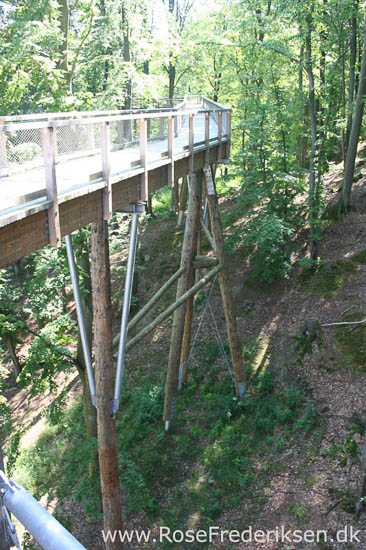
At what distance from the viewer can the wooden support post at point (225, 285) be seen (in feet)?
36.3

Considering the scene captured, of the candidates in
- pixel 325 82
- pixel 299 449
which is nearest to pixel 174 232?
pixel 325 82

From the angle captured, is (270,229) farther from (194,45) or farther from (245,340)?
(194,45)

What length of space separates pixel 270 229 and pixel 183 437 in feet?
19.7

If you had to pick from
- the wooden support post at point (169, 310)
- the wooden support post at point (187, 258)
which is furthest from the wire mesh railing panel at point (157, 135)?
the wooden support post at point (169, 310)

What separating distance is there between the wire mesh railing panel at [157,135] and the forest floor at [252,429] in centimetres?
647

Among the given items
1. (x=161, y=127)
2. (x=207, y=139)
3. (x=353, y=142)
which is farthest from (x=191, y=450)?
(x=353, y=142)

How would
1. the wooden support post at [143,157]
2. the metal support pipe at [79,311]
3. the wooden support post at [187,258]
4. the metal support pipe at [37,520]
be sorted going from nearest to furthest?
the metal support pipe at [37,520]
the wooden support post at [143,157]
the metal support pipe at [79,311]
the wooden support post at [187,258]

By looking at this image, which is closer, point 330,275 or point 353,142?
point 330,275

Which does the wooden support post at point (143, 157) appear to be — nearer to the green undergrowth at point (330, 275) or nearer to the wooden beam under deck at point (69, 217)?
the wooden beam under deck at point (69, 217)

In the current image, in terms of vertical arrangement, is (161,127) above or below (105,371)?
above

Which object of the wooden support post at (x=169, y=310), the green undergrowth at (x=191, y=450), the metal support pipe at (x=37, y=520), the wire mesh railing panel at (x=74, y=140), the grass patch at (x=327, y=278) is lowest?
the green undergrowth at (x=191, y=450)

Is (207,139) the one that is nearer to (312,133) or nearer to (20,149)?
(312,133)

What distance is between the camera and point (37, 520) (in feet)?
3.42

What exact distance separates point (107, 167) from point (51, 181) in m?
1.21
